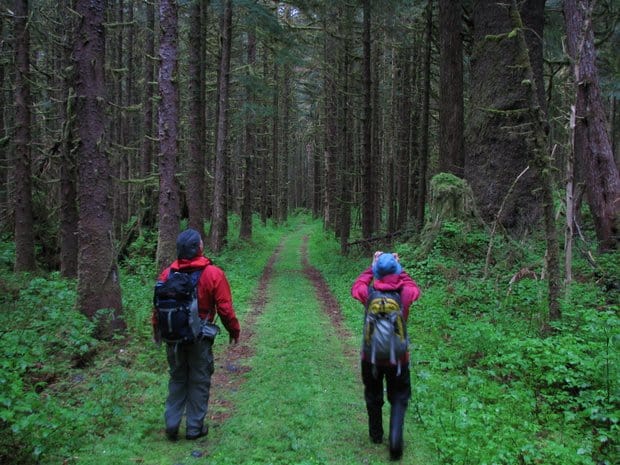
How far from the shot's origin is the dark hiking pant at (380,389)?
429 centimetres

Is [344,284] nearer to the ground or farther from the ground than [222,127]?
nearer to the ground

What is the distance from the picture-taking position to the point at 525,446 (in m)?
4.28

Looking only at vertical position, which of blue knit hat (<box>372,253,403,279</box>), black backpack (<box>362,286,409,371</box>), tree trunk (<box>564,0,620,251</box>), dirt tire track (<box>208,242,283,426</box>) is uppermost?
tree trunk (<box>564,0,620,251</box>)

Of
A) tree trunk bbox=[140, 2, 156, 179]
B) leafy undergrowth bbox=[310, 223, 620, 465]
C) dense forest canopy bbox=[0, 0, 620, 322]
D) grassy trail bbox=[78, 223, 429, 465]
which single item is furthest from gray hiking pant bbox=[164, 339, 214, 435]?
tree trunk bbox=[140, 2, 156, 179]

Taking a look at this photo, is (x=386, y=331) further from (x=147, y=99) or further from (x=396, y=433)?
(x=147, y=99)

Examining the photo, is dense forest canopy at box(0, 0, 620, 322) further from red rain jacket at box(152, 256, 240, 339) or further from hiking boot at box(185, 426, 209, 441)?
hiking boot at box(185, 426, 209, 441)

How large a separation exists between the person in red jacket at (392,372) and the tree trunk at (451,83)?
11.2 m

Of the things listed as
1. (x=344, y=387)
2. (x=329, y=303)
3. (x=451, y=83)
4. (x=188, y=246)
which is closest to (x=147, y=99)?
(x=451, y=83)

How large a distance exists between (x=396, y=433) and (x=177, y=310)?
2.35 m

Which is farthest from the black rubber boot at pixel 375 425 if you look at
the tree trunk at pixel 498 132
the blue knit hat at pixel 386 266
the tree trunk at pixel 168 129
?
the tree trunk at pixel 498 132

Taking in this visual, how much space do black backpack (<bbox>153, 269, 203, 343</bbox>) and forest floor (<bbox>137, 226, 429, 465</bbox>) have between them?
3.63 feet

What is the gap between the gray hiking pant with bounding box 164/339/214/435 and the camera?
182 inches

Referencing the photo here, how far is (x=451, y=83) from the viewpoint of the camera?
14.5 meters

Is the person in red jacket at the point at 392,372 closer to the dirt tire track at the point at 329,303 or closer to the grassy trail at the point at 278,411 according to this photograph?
the grassy trail at the point at 278,411
